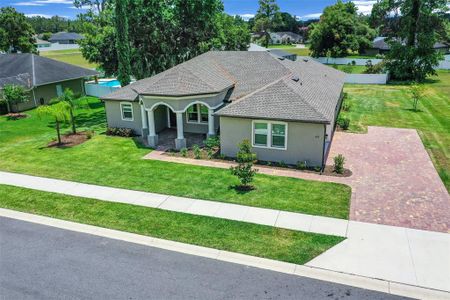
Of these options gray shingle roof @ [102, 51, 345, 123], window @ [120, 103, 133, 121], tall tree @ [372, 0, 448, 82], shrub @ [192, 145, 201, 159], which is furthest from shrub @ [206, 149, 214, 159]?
tall tree @ [372, 0, 448, 82]

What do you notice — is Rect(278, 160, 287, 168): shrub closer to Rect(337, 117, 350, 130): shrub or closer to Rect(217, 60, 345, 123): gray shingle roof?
Rect(217, 60, 345, 123): gray shingle roof

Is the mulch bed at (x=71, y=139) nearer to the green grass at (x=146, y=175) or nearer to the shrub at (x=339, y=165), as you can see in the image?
the green grass at (x=146, y=175)

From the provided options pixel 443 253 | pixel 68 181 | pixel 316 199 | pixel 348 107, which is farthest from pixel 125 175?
pixel 348 107

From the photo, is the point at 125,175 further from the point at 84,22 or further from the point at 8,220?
the point at 84,22

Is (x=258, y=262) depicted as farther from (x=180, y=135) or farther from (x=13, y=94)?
(x=13, y=94)

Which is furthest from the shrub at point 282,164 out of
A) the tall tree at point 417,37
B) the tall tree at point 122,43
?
the tall tree at point 417,37

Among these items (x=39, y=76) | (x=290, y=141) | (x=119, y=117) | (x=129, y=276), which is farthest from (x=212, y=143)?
(x=39, y=76)
